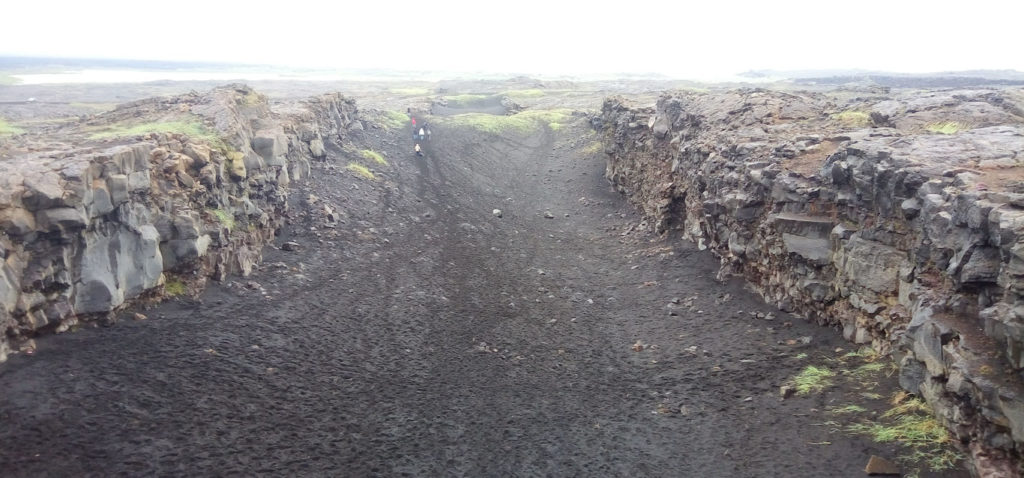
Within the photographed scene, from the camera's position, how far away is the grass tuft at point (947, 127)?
16.6 meters

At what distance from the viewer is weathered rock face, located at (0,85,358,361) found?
43.2 feet

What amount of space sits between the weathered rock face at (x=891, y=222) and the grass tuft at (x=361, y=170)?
592 inches

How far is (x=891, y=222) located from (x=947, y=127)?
6062mm

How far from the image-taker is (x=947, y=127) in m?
17.0

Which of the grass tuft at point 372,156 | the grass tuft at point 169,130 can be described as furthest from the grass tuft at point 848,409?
the grass tuft at point 372,156

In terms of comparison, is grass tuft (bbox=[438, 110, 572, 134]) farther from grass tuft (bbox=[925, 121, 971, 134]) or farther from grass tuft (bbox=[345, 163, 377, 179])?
grass tuft (bbox=[925, 121, 971, 134])

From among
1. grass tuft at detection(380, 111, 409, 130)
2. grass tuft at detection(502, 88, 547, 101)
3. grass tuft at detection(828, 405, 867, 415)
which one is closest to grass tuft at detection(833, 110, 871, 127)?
grass tuft at detection(828, 405, 867, 415)

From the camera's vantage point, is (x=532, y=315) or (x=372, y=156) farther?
(x=372, y=156)

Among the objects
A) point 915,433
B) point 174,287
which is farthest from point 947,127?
point 174,287

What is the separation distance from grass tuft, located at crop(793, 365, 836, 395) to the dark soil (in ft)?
0.89

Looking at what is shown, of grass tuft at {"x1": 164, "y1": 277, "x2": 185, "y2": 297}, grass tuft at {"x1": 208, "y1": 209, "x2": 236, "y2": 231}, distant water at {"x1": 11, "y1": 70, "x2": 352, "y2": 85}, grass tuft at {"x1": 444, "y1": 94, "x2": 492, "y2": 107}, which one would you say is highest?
distant water at {"x1": 11, "y1": 70, "x2": 352, "y2": 85}

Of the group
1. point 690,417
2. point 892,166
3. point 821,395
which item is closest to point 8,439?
point 690,417

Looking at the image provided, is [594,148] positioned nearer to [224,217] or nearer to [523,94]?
Result: [224,217]

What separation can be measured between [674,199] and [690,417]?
13.5 meters
